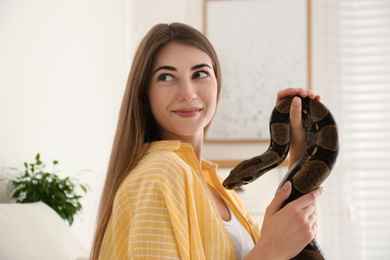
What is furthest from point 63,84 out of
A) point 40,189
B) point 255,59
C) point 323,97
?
point 323,97

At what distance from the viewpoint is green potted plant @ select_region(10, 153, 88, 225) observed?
7.48ft

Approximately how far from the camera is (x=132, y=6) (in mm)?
4742

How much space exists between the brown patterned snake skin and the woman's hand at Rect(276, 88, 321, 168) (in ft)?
0.06

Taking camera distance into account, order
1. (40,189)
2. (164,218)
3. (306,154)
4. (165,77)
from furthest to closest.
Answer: (40,189)
(165,77)
(306,154)
(164,218)

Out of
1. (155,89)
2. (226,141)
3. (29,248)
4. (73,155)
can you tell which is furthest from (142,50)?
(226,141)

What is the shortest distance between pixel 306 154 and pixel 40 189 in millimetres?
1510

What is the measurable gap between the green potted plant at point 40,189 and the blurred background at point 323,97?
50cm

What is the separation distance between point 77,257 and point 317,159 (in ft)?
3.72

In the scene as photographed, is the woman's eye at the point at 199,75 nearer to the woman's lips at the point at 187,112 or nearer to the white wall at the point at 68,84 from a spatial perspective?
the woman's lips at the point at 187,112

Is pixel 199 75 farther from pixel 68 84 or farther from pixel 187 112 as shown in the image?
pixel 68 84

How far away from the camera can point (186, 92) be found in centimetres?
149

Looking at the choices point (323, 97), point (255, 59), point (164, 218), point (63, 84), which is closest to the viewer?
point (164, 218)

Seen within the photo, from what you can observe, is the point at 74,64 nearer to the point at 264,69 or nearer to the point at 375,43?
the point at 264,69

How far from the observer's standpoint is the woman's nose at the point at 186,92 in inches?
58.7
